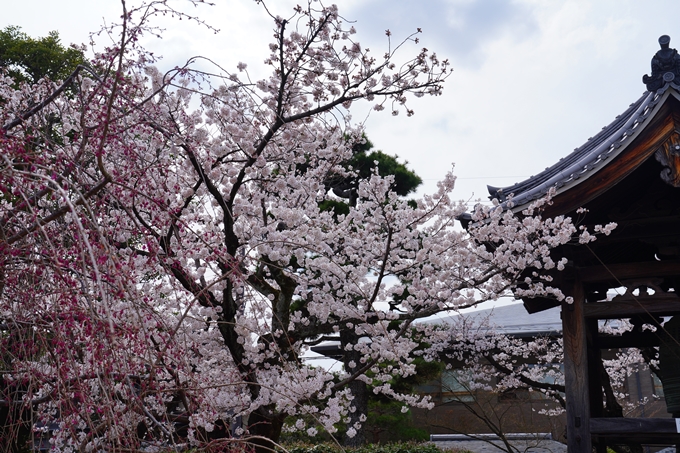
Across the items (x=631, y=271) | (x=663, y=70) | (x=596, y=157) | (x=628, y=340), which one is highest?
(x=663, y=70)

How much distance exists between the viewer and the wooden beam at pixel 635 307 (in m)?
4.34

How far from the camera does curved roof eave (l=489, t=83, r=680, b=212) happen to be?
13.2 ft

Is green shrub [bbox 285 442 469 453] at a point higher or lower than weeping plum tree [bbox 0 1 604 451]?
lower

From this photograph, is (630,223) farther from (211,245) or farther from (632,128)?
(211,245)

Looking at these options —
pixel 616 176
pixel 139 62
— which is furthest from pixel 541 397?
pixel 139 62

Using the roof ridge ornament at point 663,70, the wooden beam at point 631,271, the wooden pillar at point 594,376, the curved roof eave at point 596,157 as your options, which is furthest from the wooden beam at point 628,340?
the roof ridge ornament at point 663,70

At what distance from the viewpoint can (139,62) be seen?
2.80m

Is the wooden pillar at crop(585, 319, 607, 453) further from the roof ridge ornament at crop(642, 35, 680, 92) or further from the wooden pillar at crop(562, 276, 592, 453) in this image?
the roof ridge ornament at crop(642, 35, 680, 92)

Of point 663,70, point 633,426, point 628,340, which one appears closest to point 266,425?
point 633,426

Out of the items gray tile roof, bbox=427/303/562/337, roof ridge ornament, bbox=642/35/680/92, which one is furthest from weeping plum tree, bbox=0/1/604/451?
gray tile roof, bbox=427/303/562/337

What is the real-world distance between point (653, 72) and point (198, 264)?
4116mm

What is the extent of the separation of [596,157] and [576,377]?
160cm

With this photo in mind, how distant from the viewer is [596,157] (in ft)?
13.9

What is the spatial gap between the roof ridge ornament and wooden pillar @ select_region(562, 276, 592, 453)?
5.21 feet
